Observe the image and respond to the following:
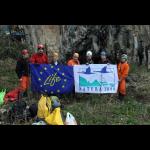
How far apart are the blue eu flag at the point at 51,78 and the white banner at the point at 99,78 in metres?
0.38

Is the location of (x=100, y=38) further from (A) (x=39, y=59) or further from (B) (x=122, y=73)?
(A) (x=39, y=59)

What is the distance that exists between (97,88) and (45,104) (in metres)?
2.13

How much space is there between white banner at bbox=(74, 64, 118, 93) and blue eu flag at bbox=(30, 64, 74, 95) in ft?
1.26

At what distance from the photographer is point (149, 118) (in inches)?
575

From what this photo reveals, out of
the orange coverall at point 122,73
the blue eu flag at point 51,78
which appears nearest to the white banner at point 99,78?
the orange coverall at point 122,73

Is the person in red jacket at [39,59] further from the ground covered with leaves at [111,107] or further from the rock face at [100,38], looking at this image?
A: the rock face at [100,38]

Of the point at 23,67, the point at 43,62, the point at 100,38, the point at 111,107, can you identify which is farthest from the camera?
the point at 100,38

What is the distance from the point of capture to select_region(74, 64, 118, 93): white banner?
50.1 ft

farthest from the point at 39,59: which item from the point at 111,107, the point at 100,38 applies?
the point at 100,38

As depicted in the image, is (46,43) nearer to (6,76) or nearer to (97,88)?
(6,76)

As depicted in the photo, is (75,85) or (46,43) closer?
(75,85)

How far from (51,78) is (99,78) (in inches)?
53.0

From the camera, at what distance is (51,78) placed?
15.4m

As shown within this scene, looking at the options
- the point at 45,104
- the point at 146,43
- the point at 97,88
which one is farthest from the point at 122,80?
the point at 146,43
